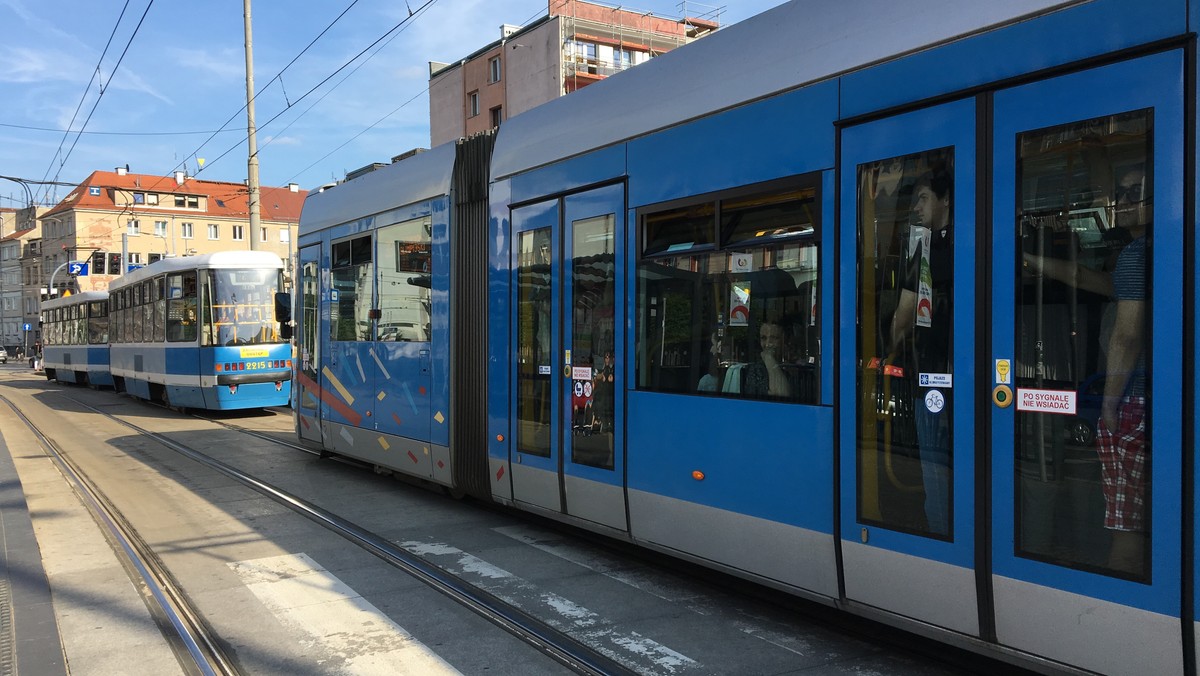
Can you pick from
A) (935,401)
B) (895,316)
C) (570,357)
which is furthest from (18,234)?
(935,401)

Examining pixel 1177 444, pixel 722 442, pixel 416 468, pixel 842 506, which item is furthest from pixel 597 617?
pixel 416 468

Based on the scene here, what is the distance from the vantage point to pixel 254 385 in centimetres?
1836

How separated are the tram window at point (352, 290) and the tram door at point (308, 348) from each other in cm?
62

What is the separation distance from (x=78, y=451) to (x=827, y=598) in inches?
506

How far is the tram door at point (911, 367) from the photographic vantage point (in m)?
3.77

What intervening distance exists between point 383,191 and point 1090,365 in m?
7.49

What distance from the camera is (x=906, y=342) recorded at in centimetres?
402

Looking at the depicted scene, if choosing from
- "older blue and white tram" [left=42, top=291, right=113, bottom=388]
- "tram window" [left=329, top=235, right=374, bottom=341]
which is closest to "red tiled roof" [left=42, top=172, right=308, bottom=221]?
"older blue and white tram" [left=42, top=291, right=113, bottom=388]

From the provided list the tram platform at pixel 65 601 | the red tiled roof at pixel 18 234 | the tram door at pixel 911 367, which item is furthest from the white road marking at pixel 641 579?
the red tiled roof at pixel 18 234

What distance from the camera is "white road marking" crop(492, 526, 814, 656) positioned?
4809 mm

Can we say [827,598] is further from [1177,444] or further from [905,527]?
[1177,444]

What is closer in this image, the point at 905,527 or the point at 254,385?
the point at 905,527

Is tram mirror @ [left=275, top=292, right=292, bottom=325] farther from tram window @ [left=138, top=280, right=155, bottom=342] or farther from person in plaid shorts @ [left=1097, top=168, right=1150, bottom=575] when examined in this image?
person in plaid shorts @ [left=1097, top=168, right=1150, bottom=575]

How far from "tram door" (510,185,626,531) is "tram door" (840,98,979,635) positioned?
1985 mm
